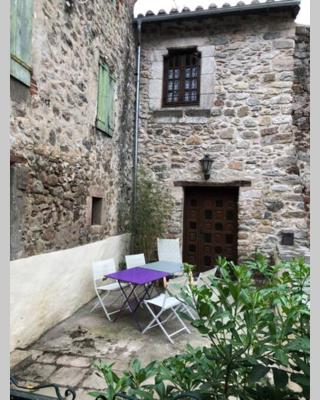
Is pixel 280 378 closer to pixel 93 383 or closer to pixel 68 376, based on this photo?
pixel 93 383

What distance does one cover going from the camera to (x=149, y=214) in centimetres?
598

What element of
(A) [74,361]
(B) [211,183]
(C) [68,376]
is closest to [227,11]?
(B) [211,183]

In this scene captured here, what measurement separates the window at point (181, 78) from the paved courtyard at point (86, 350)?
14.0 ft

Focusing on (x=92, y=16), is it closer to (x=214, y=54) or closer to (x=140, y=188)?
(x=214, y=54)

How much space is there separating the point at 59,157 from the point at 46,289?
1501 millimetres

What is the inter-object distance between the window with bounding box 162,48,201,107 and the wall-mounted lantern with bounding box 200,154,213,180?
1149 mm

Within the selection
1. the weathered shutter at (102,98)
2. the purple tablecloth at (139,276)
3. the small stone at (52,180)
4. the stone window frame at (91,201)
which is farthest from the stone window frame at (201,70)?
the purple tablecloth at (139,276)

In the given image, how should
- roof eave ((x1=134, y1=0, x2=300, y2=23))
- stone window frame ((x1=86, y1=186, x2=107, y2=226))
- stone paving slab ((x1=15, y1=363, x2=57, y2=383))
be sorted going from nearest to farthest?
stone paving slab ((x1=15, y1=363, x2=57, y2=383)), stone window frame ((x1=86, y1=186, x2=107, y2=226)), roof eave ((x1=134, y1=0, x2=300, y2=23))

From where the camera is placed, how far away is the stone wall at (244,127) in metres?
5.51

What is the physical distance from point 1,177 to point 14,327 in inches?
106

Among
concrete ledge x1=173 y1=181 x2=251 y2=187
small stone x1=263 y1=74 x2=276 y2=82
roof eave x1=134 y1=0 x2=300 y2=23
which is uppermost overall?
roof eave x1=134 y1=0 x2=300 y2=23

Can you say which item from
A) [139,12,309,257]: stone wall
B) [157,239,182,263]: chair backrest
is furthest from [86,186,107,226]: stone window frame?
[139,12,309,257]: stone wall

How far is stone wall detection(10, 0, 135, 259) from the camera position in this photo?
2.98 m

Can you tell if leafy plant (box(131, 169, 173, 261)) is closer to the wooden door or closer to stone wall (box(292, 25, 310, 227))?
the wooden door
